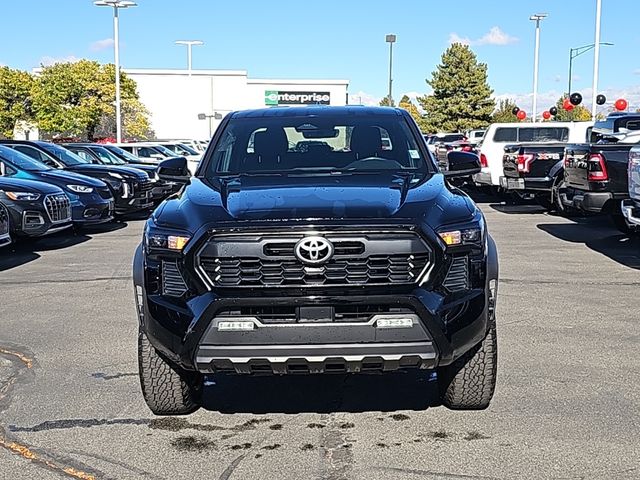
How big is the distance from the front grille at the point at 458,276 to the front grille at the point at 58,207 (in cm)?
888

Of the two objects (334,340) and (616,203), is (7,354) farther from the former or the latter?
Answer: (616,203)

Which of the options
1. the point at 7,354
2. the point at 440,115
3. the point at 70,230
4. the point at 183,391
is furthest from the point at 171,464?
the point at 440,115

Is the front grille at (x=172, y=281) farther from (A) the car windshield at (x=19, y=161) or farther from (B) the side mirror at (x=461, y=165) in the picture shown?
(A) the car windshield at (x=19, y=161)

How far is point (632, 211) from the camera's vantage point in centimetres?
1016

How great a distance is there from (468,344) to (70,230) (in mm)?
11774

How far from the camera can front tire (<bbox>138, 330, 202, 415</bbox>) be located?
463 cm

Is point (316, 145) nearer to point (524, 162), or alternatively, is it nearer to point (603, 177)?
point (603, 177)

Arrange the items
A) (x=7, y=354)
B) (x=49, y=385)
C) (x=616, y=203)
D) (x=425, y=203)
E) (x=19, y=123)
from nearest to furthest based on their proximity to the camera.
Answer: (x=425, y=203), (x=49, y=385), (x=7, y=354), (x=616, y=203), (x=19, y=123)

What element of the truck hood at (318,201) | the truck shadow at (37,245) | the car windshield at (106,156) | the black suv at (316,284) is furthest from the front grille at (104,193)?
the black suv at (316,284)

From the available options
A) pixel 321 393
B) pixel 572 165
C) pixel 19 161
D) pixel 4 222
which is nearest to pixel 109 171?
pixel 19 161

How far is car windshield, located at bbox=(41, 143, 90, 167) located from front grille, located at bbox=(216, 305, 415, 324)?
13549 mm

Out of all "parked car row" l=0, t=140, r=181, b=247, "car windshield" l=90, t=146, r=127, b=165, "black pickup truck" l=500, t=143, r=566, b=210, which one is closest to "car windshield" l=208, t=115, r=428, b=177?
"parked car row" l=0, t=140, r=181, b=247

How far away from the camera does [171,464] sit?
13.7 feet

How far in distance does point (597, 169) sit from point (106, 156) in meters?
12.2
